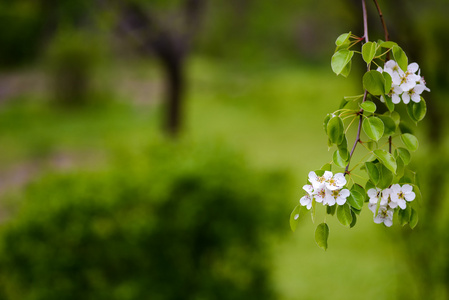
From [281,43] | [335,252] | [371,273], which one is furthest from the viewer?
[281,43]

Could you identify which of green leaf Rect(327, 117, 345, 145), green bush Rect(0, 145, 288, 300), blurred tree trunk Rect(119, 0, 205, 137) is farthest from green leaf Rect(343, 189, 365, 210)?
blurred tree trunk Rect(119, 0, 205, 137)

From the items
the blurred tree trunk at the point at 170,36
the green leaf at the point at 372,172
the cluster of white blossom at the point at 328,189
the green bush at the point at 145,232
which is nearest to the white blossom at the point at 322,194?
the cluster of white blossom at the point at 328,189

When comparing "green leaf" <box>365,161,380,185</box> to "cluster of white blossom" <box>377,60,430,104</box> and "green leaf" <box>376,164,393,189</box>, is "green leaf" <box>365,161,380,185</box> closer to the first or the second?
"green leaf" <box>376,164,393,189</box>

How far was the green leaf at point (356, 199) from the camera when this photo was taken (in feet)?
3.39

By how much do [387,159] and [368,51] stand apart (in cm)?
21

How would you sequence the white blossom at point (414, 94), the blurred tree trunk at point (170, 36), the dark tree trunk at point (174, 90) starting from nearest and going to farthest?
the white blossom at point (414, 94) → the blurred tree trunk at point (170, 36) → the dark tree trunk at point (174, 90)

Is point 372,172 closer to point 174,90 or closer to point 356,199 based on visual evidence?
point 356,199

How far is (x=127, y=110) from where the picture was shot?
15.5 meters

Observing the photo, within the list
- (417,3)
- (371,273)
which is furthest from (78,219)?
(417,3)

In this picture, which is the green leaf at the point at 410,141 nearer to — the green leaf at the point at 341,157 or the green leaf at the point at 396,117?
the green leaf at the point at 396,117

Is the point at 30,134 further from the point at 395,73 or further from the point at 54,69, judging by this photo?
the point at 395,73

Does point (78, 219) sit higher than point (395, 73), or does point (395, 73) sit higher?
point (395, 73)

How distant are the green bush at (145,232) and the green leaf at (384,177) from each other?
246 cm

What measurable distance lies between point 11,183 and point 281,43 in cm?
1795
